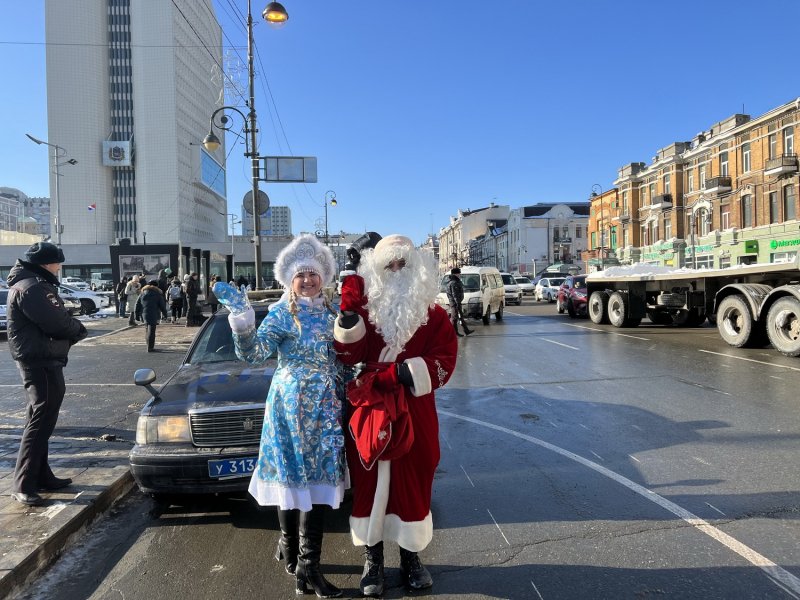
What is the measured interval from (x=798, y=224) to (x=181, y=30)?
102 metres

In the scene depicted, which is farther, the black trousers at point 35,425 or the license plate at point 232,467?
the black trousers at point 35,425

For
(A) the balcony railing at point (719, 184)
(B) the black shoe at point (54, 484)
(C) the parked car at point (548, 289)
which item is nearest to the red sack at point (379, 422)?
(B) the black shoe at point (54, 484)

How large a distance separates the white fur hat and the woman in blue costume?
0.02 m

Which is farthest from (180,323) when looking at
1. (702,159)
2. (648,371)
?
(702,159)

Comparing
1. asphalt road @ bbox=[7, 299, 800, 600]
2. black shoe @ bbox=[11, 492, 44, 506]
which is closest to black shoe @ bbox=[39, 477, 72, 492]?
black shoe @ bbox=[11, 492, 44, 506]

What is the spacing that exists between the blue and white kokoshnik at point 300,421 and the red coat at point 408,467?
0.42 feet

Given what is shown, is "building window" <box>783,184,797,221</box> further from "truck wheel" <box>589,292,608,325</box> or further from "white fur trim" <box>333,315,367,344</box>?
"white fur trim" <box>333,315,367,344</box>

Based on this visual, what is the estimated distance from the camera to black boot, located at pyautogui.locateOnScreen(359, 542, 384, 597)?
2.86m

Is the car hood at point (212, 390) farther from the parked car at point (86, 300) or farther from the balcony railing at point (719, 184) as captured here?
the balcony railing at point (719, 184)

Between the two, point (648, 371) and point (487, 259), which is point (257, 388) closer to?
point (648, 371)

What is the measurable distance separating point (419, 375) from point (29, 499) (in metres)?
3.24

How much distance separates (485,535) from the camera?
3592 mm

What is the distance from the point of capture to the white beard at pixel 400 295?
279cm

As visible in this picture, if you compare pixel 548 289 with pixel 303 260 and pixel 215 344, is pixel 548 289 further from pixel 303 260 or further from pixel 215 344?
pixel 303 260
